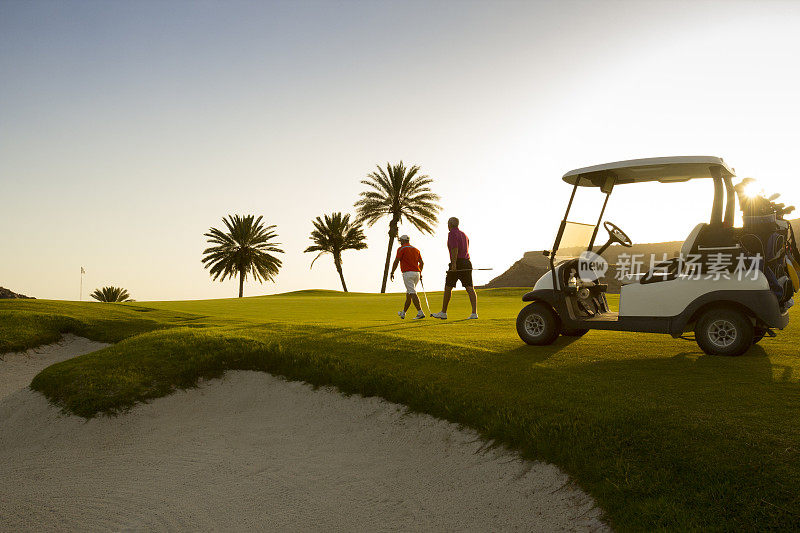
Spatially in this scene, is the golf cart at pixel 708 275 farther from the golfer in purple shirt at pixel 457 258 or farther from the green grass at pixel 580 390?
the golfer in purple shirt at pixel 457 258

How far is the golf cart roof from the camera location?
7.95 m

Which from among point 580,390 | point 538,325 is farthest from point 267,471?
point 538,325

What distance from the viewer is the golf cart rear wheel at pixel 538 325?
9.36m

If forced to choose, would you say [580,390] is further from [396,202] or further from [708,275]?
[396,202]

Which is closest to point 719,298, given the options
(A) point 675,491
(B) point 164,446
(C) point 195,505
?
(A) point 675,491

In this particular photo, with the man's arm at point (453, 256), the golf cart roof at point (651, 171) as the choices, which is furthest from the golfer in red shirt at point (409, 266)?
the golf cart roof at point (651, 171)

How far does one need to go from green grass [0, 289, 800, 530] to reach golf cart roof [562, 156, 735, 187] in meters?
2.87

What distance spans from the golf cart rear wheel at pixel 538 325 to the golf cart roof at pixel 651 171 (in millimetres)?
2239

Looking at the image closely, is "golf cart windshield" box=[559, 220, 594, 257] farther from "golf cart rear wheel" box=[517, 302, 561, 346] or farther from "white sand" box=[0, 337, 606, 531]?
"white sand" box=[0, 337, 606, 531]

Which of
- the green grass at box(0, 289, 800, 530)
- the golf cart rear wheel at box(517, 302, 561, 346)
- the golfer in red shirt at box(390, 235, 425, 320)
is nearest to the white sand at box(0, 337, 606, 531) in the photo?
the green grass at box(0, 289, 800, 530)

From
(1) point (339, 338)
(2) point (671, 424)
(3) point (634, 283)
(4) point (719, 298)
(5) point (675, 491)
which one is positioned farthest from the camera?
(1) point (339, 338)

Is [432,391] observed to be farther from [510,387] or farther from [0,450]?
[0,450]

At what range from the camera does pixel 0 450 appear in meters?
7.83

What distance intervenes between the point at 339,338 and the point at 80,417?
4523 millimetres
